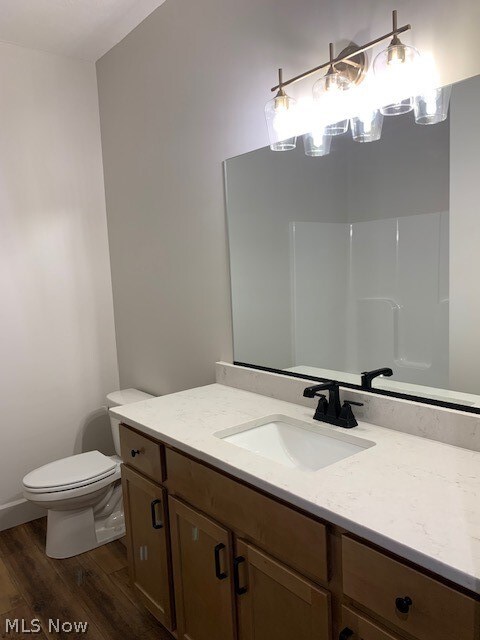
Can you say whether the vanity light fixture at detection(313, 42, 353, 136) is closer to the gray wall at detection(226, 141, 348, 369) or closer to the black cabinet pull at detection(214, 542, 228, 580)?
the gray wall at detection(226, 141, 348, 369)

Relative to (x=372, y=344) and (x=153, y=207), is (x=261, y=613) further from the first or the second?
(x=153, y=207)

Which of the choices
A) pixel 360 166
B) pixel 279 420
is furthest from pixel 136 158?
pixel 279 420

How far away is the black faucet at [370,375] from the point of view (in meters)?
1.61

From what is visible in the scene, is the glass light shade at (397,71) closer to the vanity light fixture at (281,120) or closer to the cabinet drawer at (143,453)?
the vanity light fixture at (281,120)

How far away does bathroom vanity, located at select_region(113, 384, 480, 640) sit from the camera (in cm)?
93

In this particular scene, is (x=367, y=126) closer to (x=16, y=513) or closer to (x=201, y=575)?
(x=201, y=575)

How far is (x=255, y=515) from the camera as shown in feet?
4.20

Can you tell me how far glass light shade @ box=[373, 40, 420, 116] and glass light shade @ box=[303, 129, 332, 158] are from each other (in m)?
0.26

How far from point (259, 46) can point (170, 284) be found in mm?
1193

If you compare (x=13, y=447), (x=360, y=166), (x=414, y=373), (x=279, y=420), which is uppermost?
(x=360, y=166)

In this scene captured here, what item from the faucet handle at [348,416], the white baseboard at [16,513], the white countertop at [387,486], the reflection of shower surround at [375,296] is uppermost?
the reflection of shower surround at [375,296]

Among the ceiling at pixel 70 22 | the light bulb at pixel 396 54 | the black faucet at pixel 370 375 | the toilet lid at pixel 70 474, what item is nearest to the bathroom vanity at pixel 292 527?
the black faucet at pixel 370 375

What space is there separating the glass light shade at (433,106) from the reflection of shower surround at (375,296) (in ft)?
0.91

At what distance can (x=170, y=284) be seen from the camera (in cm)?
257
